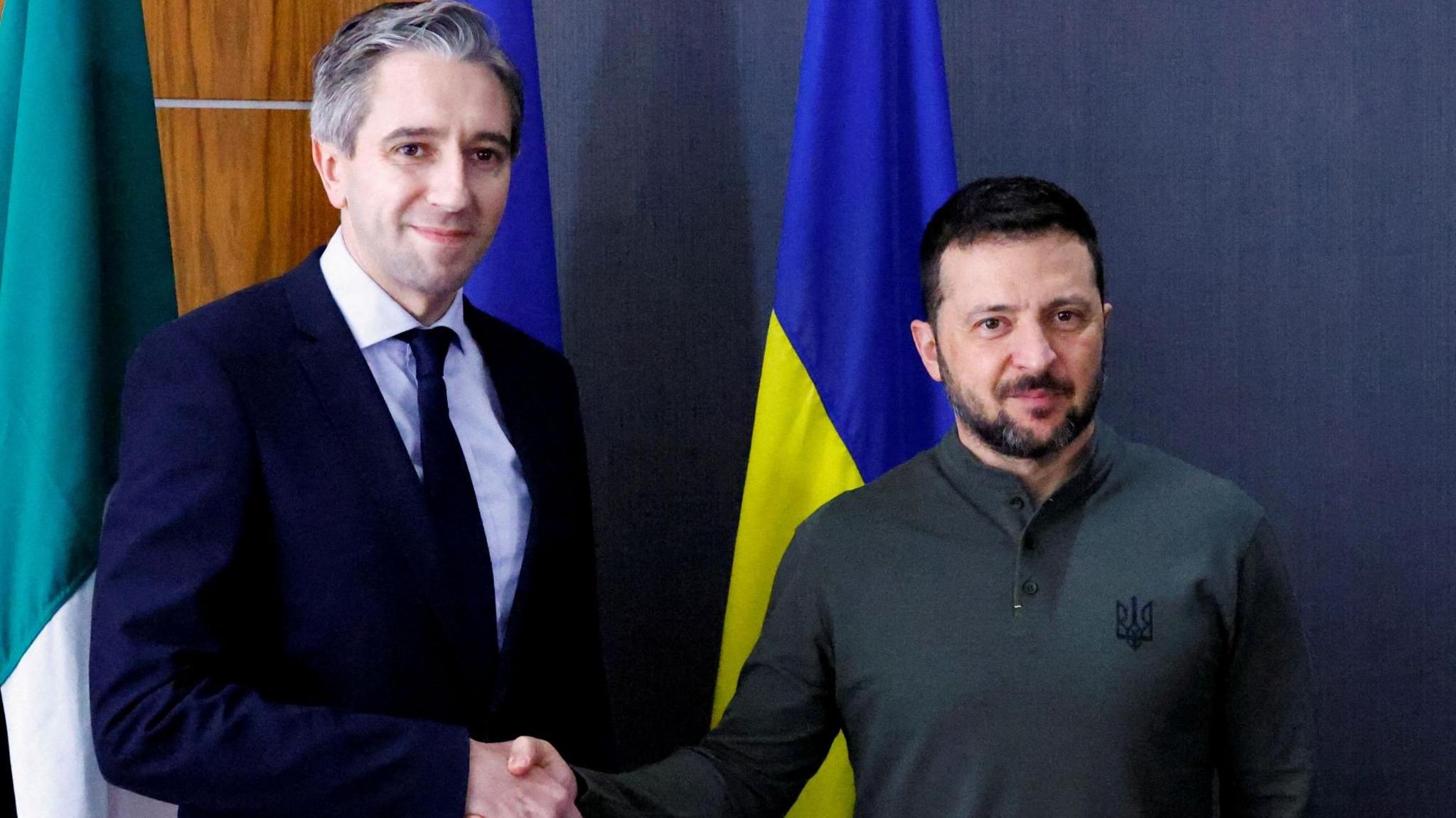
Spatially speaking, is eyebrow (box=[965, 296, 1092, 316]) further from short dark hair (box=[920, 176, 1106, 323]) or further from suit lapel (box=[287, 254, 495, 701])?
suit lapel (box=[287, 254, 495, 701])

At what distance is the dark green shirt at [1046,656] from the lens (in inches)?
62.2

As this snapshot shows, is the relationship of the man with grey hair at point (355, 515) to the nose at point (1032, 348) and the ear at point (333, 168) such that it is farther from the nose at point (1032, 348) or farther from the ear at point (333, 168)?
the nose at point (1032, 348)

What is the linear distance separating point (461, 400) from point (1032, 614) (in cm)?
74

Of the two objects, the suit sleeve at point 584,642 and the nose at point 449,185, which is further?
the suit sleeve at point 584,642

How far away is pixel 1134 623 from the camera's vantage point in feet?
5.29

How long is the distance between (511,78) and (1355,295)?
1512 millimetres

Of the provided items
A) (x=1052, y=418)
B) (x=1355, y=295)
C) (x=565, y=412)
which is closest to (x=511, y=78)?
(x=565, y=412)

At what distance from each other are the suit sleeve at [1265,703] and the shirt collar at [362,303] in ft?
3.44

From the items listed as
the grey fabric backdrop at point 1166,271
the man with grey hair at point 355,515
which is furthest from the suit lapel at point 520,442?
the grey fabric backdrop at point 1166,271

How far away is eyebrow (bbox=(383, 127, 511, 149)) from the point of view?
1.55 meters

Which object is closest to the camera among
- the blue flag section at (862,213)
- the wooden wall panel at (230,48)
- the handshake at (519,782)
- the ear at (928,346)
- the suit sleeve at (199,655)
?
the suit sleeve at (199,655)

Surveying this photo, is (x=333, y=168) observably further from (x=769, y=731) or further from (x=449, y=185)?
(x=769, y=731)

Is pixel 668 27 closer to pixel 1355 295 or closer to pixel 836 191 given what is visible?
pixel 836 191

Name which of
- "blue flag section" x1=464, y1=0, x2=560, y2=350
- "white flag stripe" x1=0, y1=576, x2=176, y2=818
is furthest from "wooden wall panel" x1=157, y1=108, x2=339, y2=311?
"white flag stripe" x1=0, y1=576, x2=176, y2=818
